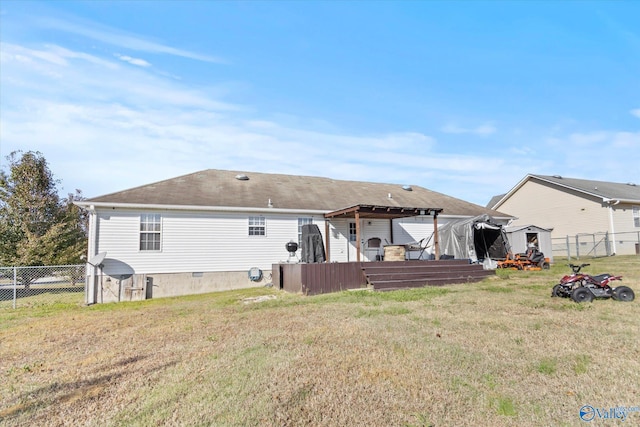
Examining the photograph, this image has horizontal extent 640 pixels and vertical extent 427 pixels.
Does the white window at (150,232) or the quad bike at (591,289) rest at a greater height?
the white window at (150,232)

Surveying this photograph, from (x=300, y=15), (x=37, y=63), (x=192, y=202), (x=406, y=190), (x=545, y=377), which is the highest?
(x=300, y=15)

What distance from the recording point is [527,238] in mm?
17031

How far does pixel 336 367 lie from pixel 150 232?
35.7 feet

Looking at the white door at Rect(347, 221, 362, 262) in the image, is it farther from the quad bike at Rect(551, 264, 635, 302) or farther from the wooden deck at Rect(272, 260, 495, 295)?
the quad bike at Rect(551, 264, 635, 302)

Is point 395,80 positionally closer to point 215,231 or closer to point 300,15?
point 300,15

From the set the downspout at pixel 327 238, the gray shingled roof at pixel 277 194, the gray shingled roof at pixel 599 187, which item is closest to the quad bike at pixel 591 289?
the downspout at pixel 327 238

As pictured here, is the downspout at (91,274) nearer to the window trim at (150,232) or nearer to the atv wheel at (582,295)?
the window trim at (150,232)

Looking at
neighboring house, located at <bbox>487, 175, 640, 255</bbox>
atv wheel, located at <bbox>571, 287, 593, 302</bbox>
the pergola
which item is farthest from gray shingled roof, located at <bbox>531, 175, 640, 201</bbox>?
atv wheel, located at <bbox>571, 287, 593, 302</bbox>

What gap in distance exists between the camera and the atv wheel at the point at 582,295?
736cm

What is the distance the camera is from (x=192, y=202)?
13203 millimetres

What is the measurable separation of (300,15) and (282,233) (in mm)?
8112

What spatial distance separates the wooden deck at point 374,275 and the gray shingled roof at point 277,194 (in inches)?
151

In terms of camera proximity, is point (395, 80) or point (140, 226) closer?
point (140, 226)

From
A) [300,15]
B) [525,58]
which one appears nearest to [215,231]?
[300,15]
